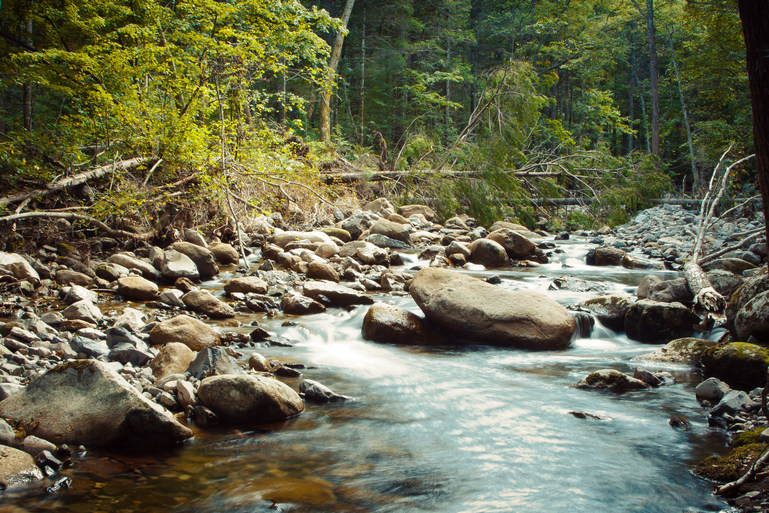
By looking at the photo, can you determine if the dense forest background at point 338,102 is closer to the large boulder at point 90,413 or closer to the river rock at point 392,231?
the river rock at point 392,231

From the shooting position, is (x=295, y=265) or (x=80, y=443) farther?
(x=295, y=265)

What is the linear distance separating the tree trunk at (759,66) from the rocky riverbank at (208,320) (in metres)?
2.56

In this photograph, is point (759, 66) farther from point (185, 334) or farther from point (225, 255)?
point (225, 255)

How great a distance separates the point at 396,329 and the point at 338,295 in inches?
61.2

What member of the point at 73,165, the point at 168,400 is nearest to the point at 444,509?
the point at 168,400

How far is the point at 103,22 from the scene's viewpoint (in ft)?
36.1

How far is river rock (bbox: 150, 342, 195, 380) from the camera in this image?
4594mm

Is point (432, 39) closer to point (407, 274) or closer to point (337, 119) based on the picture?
point (337, 119)

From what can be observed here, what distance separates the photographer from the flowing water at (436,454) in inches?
122

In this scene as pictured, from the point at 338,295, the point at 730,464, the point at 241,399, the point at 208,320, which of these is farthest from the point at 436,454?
the point at 338,295

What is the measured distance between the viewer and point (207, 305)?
688 centimetres

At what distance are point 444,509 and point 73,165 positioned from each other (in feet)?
25.9

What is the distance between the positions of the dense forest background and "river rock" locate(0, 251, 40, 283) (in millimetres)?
1099

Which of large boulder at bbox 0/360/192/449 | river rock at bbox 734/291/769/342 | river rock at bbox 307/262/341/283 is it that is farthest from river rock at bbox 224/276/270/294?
river rock at bbox 734/291/769/342
